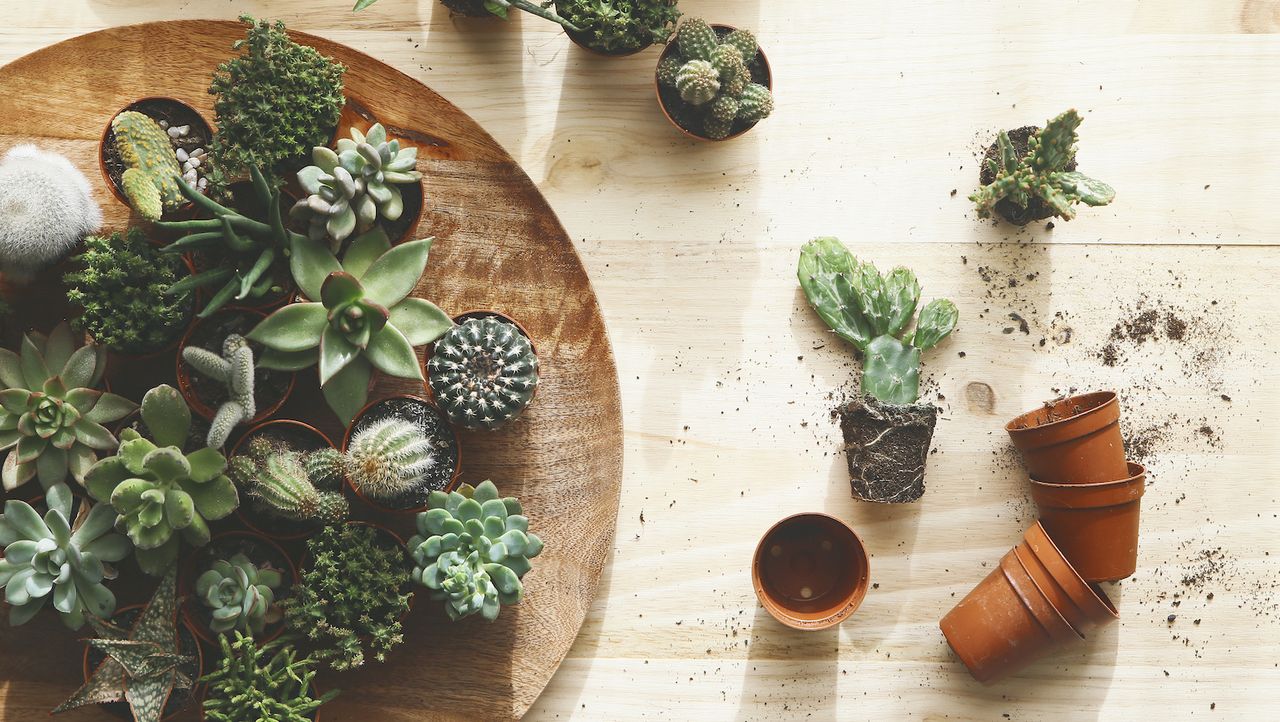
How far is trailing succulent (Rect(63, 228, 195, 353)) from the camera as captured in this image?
70.4 inches

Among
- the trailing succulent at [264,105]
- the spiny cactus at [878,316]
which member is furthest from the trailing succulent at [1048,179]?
the trailing succulent at [264,105]

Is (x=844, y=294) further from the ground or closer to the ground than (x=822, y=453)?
further from the ground

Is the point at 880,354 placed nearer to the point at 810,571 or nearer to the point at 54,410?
the point at 810,571

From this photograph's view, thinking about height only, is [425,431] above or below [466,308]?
below

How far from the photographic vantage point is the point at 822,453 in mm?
2178

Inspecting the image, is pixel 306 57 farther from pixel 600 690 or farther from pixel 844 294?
pixel 600 690

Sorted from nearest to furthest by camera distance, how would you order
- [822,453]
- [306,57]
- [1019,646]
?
[306,57], [1019,646], [822,453]

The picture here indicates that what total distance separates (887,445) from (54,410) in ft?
5.92

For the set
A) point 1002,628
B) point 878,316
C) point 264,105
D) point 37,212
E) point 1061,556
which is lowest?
point 1002,628

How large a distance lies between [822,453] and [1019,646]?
0.62m

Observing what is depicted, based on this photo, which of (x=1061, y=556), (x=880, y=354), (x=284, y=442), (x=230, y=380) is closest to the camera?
(x=230, y=380)

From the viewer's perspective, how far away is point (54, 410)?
1801 millimetres

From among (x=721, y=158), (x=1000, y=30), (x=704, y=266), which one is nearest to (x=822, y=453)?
(x=704, y=266)

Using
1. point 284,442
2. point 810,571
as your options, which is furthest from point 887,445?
point 284,442
